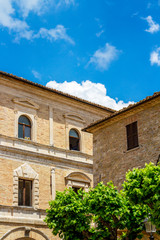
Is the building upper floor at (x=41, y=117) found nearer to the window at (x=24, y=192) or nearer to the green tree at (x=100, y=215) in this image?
the window at (x=24, y=192)

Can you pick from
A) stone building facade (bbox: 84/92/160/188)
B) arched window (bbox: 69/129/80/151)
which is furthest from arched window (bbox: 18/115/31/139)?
stone building facade (bbox: 84/92/160/188)

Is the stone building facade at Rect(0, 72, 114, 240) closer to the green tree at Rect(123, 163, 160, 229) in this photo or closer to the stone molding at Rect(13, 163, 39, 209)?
the stone molding at Rect(13, 163, 39, 209)

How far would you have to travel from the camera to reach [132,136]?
18.7 m

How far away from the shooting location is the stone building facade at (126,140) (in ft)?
58.1

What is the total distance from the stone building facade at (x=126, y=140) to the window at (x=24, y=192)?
4.73 m

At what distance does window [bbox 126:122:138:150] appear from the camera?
1853cm

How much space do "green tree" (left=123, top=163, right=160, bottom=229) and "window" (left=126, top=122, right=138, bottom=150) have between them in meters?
4.40

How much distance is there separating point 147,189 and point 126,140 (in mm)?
5614

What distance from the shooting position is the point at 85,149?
2650 centimetres

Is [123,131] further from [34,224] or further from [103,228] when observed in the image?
[34,224]

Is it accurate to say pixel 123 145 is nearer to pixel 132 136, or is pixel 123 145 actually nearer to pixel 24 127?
pixel 132 136

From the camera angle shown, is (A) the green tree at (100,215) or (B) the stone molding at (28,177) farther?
(B) the stone molding at (28,177)

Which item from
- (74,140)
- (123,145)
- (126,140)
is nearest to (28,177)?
(74,140)

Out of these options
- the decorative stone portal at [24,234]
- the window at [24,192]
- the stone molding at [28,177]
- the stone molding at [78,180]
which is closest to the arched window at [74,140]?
the stone molding at [78,180]
